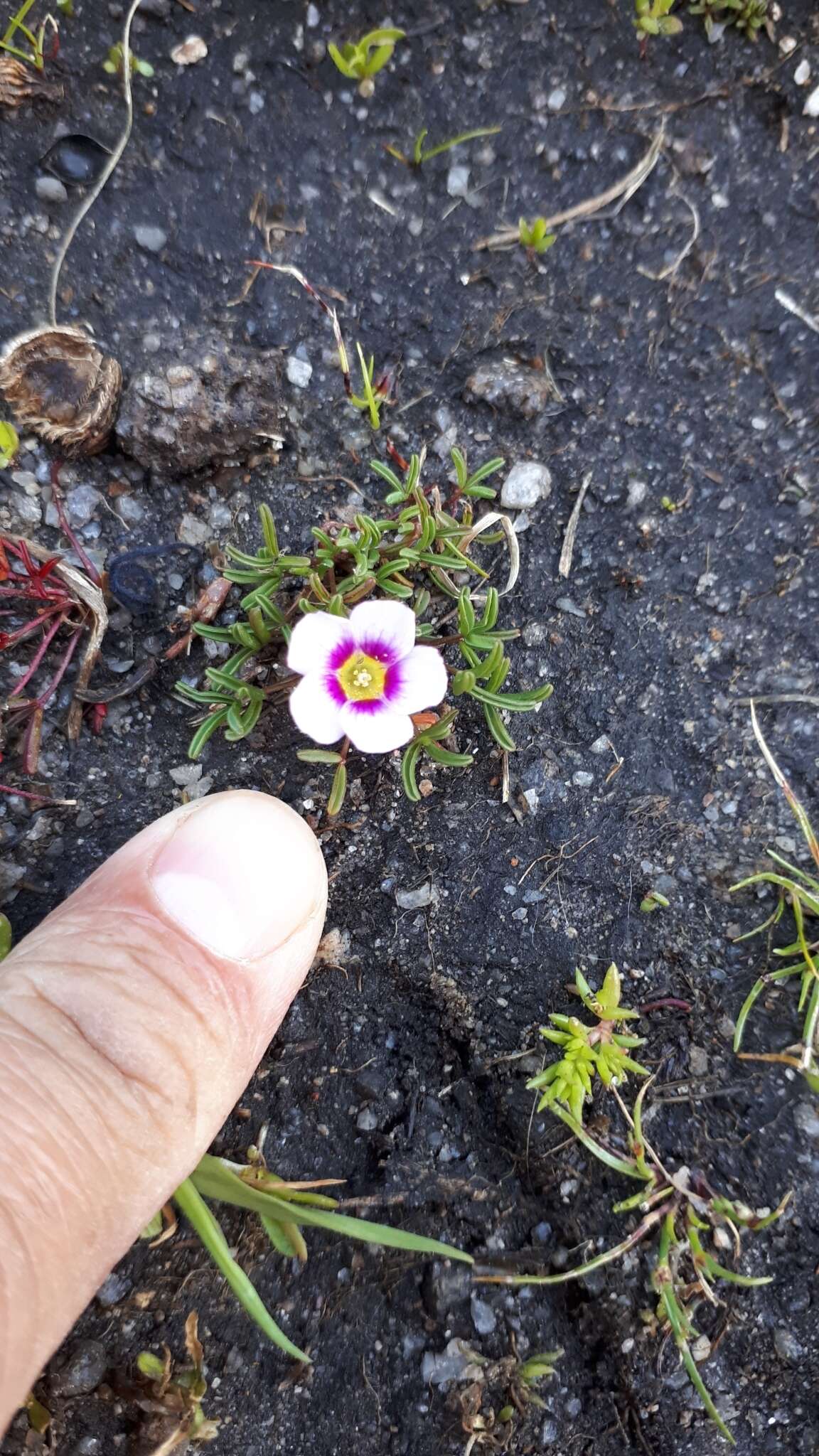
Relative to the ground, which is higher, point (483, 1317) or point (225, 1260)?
point (225, 1260)

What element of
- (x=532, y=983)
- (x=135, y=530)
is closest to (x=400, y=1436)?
(x=532, y=983)

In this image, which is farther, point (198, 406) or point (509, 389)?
point (509, 389)

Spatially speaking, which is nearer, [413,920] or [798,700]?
[413,920]

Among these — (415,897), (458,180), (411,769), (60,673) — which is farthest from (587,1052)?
(458,180)

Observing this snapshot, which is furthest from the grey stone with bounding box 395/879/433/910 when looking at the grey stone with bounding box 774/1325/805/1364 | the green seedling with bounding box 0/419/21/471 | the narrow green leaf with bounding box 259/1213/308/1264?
the green seedling with bounding box 0/419/21/471

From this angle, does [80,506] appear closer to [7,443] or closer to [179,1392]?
[7,443]

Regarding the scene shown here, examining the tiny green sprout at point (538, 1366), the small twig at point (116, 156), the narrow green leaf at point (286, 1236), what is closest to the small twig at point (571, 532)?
the small twig at point (116, 156)

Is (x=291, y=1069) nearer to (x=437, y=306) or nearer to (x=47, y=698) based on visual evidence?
(x=47, y=698)
